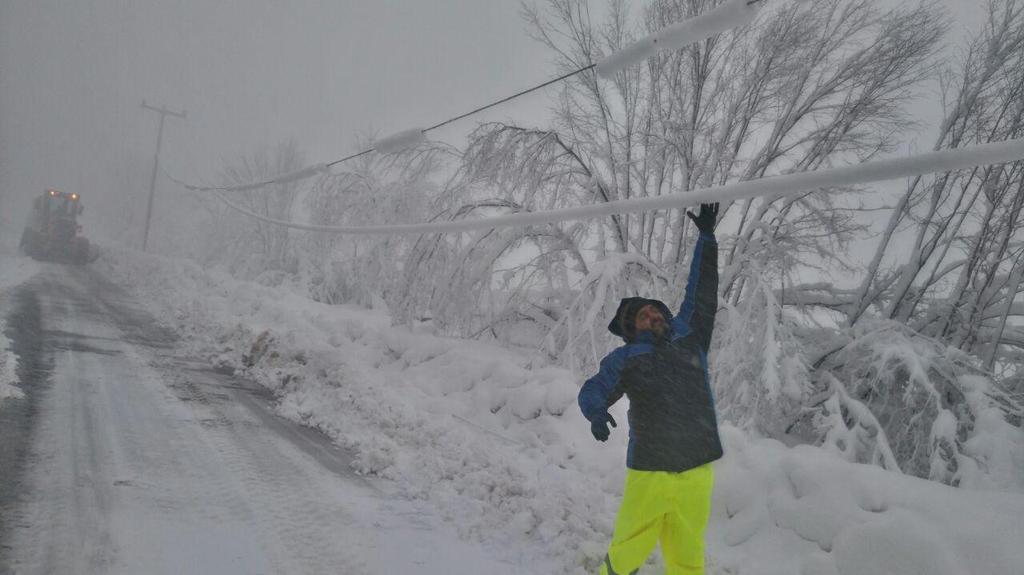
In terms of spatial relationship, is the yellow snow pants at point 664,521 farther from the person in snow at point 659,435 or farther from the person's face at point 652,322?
the person's face at point 652,322

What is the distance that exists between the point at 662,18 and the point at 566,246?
4.42 m

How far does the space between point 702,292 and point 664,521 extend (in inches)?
46.1

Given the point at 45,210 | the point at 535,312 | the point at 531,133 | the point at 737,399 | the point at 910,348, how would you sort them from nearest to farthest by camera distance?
1. the point at 910,348
2. the point at 737,399
3. the point at 531,133
4. the point at 535,312
5. the point at 45,210

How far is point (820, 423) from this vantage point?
650cm

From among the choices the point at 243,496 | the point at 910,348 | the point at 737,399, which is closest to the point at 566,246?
the point at 737,399

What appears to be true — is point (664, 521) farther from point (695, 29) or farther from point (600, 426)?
point (695, 29)

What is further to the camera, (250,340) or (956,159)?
(250,340)

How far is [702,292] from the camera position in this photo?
2.72 m

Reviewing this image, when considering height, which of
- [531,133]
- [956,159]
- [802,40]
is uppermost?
[802,40]

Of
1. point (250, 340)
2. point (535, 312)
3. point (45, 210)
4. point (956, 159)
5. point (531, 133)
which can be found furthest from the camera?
point (45, 210)

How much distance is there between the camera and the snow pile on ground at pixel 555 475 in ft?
9.78

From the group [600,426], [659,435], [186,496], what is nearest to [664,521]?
[659,435]

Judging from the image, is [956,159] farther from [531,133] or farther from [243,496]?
[531,133]

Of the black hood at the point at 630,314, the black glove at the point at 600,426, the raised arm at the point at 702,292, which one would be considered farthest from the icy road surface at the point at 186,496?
the raised arm at the point at 702,292
